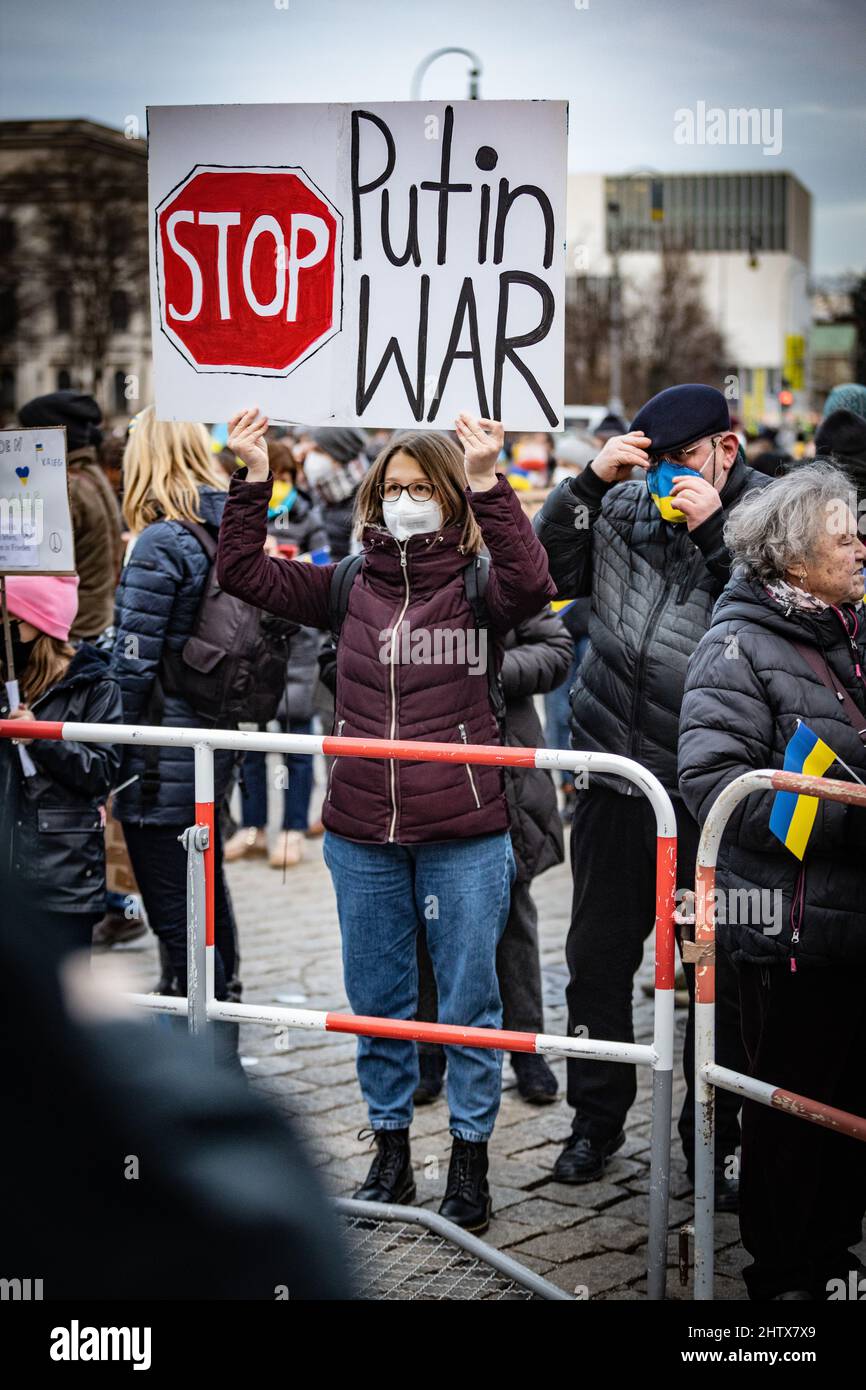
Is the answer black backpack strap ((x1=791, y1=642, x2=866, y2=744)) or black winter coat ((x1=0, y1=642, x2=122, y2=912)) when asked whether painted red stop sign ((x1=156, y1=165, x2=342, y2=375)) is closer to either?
black winter coat ((x1=0, y1=642, x2=122, y2=912))

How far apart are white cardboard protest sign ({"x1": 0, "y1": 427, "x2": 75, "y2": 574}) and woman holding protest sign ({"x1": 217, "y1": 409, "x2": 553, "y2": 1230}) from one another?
0.54 m

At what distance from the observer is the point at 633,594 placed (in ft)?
14.5

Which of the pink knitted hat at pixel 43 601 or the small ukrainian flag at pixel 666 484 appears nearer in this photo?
the small ukrainian flag at pixel 666 484

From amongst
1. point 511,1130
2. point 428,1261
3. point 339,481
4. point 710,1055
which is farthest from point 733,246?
point 710,1055

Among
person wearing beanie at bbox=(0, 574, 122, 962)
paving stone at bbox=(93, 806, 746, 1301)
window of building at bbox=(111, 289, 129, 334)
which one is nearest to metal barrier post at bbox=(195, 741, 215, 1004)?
paving stone at bbox=(93, 806, 746, 1301)

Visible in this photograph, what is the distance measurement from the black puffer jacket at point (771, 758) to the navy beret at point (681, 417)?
0.72 meters

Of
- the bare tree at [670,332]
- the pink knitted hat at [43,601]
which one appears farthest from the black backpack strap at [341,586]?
the bare tree at [670,332]

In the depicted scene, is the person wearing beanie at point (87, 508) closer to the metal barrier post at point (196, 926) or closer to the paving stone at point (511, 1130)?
the paving stone at point (511, 1130)

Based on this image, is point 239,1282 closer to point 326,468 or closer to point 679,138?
point 679,138

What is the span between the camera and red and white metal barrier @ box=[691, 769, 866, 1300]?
318 cm

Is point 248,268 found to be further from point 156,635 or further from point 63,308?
point 63,308

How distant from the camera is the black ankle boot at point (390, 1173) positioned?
14.1 feet

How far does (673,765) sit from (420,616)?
2.69ft

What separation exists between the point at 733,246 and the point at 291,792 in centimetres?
12656
